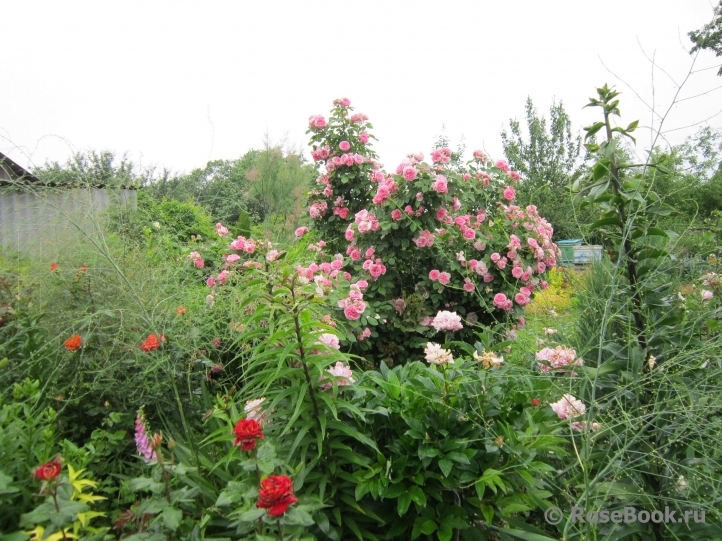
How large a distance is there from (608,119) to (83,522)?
1.88 m

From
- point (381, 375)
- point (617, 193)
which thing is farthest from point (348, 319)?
point (617, 193)

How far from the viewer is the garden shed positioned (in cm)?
222

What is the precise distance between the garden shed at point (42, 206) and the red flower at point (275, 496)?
1.62 metres

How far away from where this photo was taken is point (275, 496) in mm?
968

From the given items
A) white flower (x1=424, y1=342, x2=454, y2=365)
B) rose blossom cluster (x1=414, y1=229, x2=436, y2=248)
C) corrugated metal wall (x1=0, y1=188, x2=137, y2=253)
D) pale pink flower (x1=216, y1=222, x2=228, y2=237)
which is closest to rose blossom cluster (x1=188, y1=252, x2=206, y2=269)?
pale pink flower (x1=216, y1=222, x2=228, y2=237)

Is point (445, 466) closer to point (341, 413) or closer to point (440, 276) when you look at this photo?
point (341, 413)

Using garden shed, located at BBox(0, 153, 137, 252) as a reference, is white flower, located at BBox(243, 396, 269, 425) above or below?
below

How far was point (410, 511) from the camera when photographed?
5.16ft

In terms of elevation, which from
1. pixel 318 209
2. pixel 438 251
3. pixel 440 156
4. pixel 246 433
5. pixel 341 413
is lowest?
pixel 341 413

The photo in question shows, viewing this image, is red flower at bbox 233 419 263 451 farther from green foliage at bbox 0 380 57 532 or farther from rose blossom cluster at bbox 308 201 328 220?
rose blossom cluster at bbox 308 201 328 220

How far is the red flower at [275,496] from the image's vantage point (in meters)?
0.97

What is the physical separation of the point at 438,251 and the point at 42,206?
250cm

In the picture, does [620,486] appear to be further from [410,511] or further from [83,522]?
[83,522]

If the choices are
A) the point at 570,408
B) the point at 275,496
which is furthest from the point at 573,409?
the point at 275,496
